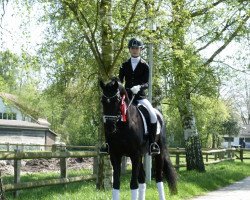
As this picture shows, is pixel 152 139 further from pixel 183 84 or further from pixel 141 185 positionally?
pixel 183 84

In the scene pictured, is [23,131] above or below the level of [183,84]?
below

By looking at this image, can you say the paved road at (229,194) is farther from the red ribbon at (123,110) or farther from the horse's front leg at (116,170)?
the red ribbon at (123,110)

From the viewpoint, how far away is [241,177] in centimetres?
2016

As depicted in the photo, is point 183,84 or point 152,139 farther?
point 183,84

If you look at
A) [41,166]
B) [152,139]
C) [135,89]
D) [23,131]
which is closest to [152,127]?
[152,139]

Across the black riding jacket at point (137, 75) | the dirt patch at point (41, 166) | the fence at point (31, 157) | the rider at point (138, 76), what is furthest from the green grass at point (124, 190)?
the dirt patch at point (41, 166)

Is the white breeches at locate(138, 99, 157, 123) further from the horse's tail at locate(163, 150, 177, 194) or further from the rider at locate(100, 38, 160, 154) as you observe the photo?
the horse's tail at locate(163, 150, 177, 194)

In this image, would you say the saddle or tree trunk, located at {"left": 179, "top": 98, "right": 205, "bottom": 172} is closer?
the saddle

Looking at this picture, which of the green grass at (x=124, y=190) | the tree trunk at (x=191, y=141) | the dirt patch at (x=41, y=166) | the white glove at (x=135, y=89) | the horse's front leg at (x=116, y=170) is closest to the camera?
the horse's front leg at (x=116, y=170)

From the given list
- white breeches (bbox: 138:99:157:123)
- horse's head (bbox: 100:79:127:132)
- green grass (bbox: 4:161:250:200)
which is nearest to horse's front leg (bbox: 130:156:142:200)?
white breeches (bbox: 138:99:157:123)

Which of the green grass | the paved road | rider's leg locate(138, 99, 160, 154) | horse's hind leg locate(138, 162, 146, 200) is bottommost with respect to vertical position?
the paved road

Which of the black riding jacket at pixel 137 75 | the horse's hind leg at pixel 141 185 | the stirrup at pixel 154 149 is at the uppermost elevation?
the black riding jacket at pixel 137 75

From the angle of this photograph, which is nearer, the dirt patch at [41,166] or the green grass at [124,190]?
the green grass at [124,190]

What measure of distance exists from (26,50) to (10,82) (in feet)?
8.80
